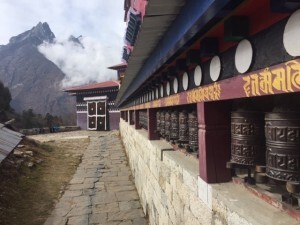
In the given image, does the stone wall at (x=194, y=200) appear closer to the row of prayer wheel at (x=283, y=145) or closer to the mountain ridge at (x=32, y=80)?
the row of prayer wheel at (x=283, y=145)

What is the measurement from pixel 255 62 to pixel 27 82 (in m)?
98.9

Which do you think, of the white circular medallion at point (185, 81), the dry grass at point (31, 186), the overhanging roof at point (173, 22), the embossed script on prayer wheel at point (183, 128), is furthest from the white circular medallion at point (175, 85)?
the dry grass at point (31, 186)

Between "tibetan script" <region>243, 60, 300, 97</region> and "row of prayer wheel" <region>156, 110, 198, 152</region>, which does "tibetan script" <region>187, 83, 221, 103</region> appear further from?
"row of prayer wheel" <region>156, 110, 198, 152</region>

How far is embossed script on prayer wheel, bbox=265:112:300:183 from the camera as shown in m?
2.02

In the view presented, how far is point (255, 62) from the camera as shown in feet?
6.47

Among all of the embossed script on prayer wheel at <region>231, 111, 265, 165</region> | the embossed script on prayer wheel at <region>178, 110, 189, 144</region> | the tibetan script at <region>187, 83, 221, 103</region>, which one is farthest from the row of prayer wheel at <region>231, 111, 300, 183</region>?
the embossed script on prayer wheel at <region>178, 110, 189, 144</region>

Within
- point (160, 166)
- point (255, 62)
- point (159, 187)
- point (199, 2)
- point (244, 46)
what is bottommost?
point (159, 187)

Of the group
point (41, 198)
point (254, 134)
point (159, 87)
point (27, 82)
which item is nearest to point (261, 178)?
point (254, 134)

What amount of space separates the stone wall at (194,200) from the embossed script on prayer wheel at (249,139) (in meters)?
0.26

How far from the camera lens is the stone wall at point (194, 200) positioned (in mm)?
2045

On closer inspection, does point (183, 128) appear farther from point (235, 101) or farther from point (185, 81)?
point (235, 101)

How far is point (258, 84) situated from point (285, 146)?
466 millimetres

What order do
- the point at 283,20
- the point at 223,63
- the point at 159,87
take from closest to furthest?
the point at 283,20, the point at 223,63, the point at 159,87

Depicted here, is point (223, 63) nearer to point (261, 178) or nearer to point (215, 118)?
point (215, 118)
